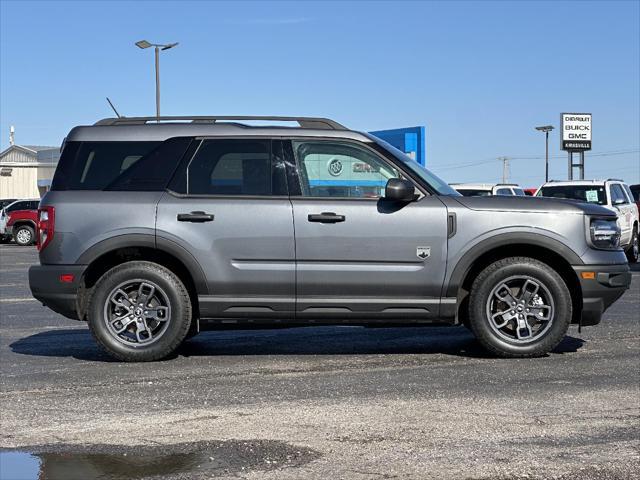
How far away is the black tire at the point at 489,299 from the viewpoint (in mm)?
8250

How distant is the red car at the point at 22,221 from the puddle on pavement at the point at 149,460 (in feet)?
116

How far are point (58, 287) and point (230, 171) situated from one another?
168 centimetres

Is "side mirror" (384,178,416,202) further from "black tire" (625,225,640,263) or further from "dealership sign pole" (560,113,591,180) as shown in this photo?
"dealership sign pole" (560,113,591,180)

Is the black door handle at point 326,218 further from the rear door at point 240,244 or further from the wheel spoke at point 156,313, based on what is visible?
the wheel spoke at point 156,313

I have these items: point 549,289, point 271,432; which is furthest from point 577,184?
point 271,432

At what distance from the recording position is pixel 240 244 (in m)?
8.25

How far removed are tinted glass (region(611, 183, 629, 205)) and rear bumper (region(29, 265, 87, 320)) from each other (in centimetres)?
1542

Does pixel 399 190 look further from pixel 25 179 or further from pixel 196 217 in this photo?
pixel 25 179

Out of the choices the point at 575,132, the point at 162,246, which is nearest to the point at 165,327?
the point at 162,246

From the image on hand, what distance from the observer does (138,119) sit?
8.77 metres

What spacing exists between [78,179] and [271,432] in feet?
12.0

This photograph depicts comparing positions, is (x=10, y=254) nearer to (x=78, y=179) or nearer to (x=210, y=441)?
(x=78, y=179)

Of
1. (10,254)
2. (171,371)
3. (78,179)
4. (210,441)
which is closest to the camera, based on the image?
(210,441)

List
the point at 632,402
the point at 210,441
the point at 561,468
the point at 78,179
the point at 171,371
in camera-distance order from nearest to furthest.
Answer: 1. the point at 561,468
2. the point at 210,441
3. the point at 632,402
4. the point at 171,371
5. the point at 78,179
